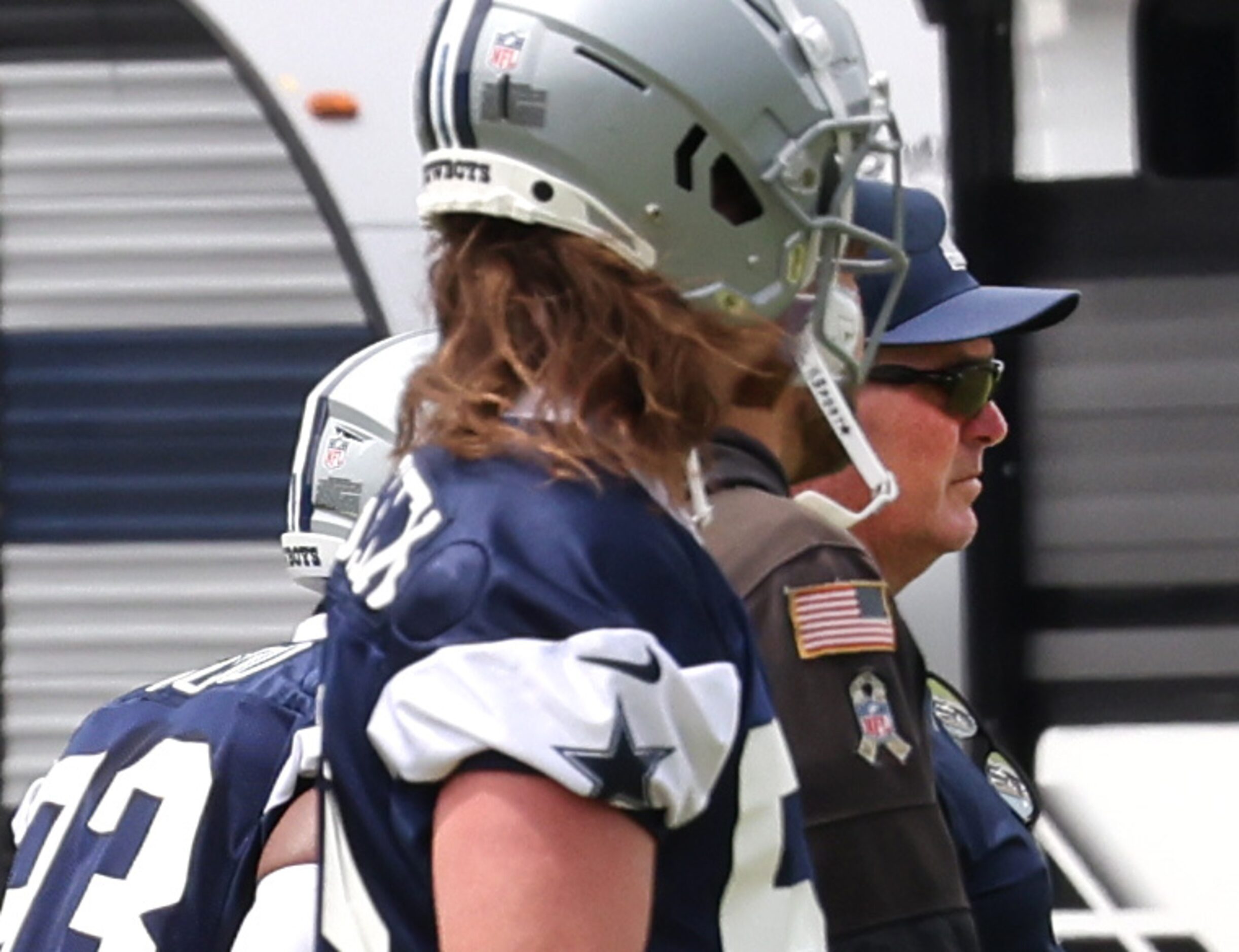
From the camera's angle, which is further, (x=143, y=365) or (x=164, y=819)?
(x=143, y=365)

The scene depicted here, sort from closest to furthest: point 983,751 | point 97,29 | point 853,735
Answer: point 853,735, point 983,751, point 97,29

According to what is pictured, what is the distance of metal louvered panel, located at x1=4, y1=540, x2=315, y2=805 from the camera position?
13.8 feet

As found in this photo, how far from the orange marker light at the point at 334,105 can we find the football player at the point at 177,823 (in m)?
2.15

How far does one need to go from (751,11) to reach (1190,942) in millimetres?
2696

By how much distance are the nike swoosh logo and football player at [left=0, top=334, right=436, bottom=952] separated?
0.61 metres

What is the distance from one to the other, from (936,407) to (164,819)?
1141 millimetres

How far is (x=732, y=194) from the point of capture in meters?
1.50

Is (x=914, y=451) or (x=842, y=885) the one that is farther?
(x=914, y=451)

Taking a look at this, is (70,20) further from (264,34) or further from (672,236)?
(672,236)

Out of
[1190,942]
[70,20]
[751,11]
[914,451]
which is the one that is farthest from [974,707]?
[751,11]

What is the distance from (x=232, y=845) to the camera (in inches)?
73.7

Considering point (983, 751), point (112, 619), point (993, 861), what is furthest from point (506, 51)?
point (112, 619)

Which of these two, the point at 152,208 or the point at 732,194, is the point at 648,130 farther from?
the point at 152,208

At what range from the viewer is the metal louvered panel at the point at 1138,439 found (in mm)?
3924
